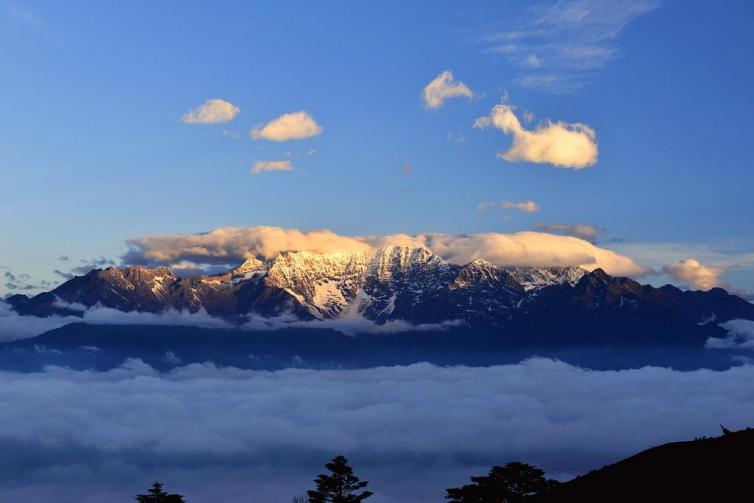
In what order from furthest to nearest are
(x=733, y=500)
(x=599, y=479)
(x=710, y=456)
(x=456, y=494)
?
(x=456, y=494), (x=599, y=479), (x=710, y=456), (x=733, y=500)

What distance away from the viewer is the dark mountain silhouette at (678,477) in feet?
278

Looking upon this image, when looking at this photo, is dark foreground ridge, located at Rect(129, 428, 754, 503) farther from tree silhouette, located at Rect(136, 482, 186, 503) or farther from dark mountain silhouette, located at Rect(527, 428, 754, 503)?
tree silhouette, located at Rect(136, 482, 186, 503)

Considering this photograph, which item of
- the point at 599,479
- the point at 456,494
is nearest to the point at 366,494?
the point at 456,494

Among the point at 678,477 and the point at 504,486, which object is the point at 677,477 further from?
the point at 504,486

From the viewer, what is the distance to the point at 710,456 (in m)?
92.3

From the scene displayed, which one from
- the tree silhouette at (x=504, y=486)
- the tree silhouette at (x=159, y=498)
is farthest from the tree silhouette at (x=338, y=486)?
the tree silhouette at (x=159, y=498)

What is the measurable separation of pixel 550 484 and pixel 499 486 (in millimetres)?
7328

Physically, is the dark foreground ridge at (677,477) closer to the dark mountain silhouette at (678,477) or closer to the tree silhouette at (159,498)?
the dark mountain silhouette at (678,477)

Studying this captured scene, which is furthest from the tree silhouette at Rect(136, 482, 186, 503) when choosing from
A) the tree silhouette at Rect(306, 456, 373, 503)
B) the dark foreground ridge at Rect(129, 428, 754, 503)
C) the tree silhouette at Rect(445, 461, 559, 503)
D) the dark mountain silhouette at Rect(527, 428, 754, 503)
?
the dark mountain silhouette at Rect(527, 428, 754, 503)

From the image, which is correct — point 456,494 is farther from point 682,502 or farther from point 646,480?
point 682,502

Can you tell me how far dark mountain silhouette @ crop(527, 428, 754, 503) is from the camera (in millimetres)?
84619

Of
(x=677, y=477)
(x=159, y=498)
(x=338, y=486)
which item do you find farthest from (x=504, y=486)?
(x=159, y=498)

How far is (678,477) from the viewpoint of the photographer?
89625mm

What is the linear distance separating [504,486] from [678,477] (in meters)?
47.7
